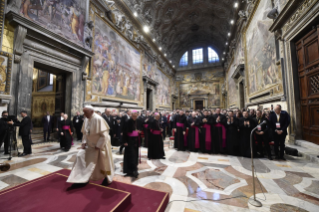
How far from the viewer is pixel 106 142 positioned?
8.39ft

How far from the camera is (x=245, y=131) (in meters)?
4.99

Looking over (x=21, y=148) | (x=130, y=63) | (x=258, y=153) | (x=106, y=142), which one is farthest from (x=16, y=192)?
(x=130, y=63)

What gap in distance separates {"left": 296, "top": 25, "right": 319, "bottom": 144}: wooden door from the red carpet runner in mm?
5785

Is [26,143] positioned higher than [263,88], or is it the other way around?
[263,88]

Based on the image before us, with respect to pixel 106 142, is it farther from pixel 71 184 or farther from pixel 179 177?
pixel 179 177

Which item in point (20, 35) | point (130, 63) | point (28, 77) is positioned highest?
point (130, 63)

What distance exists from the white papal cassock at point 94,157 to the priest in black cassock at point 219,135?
4262 mm

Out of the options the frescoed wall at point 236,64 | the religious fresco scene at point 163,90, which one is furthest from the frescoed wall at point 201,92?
the frescoed wall at point 236,64

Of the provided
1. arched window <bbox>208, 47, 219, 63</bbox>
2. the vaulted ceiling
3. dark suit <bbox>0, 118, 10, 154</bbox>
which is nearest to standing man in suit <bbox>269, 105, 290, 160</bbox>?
dark suit <bbox>0, 118, 10, 154</bbox>

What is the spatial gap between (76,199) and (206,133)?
474 cm

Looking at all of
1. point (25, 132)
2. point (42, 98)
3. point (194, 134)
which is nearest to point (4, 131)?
point (25, 132)

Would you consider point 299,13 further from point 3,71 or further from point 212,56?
point 212,56

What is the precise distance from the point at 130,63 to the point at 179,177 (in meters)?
11.8

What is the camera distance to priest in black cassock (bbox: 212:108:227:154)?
5383 mm
